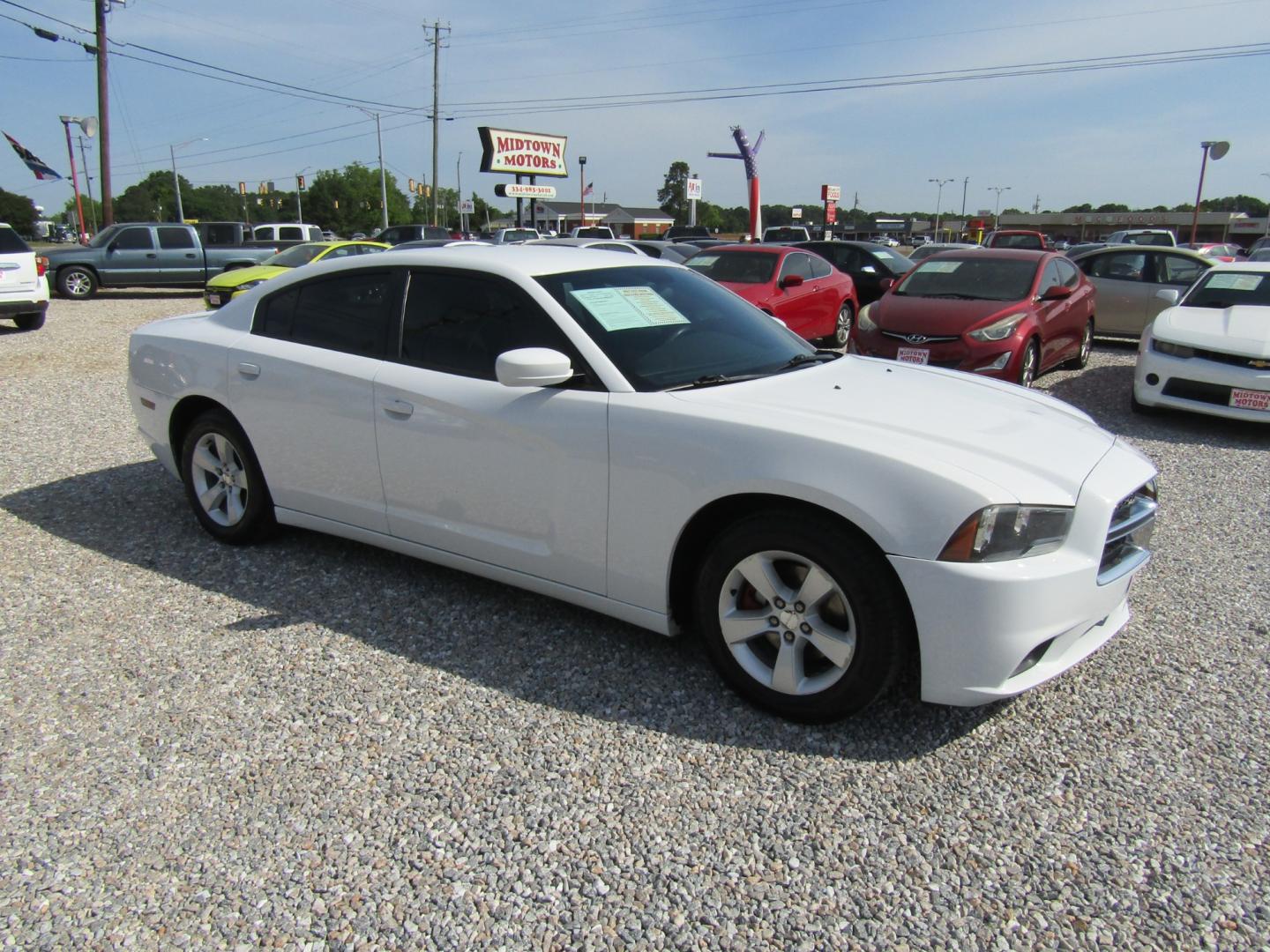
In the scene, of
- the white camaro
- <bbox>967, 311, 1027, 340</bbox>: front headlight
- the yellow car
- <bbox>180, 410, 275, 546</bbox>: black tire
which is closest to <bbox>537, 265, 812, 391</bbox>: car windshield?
the white camaro

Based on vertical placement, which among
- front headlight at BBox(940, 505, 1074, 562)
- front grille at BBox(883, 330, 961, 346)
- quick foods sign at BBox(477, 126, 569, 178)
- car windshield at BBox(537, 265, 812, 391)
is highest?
quick foods sign at BBox(477, 126, 569, 178)

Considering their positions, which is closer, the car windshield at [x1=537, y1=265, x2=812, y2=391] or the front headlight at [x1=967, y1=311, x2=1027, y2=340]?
the car windshield at [x1=537, y1=265, x2=812, y2=391]

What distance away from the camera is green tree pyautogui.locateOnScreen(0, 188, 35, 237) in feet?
313

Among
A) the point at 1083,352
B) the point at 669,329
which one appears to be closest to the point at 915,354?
the point at 1083,352

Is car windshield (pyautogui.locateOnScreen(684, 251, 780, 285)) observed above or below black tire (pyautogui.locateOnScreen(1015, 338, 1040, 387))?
above

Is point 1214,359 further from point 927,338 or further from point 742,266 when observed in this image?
point 742,266

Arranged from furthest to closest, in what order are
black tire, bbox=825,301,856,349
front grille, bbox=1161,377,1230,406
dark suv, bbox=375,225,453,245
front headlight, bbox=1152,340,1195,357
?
dark suv, bbox=375,225,453,245
black tire, bbox=825,301,856,349
front headlight, bbox=1152,340,1195,357
front grille, bbox=1161,377,1230,406

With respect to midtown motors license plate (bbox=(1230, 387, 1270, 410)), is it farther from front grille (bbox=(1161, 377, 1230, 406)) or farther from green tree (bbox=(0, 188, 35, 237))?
green tree (bbox=(0, 188, 35, 237))

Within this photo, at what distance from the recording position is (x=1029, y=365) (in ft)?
28.2

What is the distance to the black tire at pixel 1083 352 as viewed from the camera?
33.5ft

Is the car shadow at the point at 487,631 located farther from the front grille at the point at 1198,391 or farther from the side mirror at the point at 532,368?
the front grille at the point at 1198,391

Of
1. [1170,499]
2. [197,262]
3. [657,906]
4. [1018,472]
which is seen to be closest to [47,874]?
[657,906]

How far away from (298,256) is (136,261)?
5.37 metres

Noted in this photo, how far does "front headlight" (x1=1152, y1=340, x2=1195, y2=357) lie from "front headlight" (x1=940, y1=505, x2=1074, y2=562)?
5.94 meters
